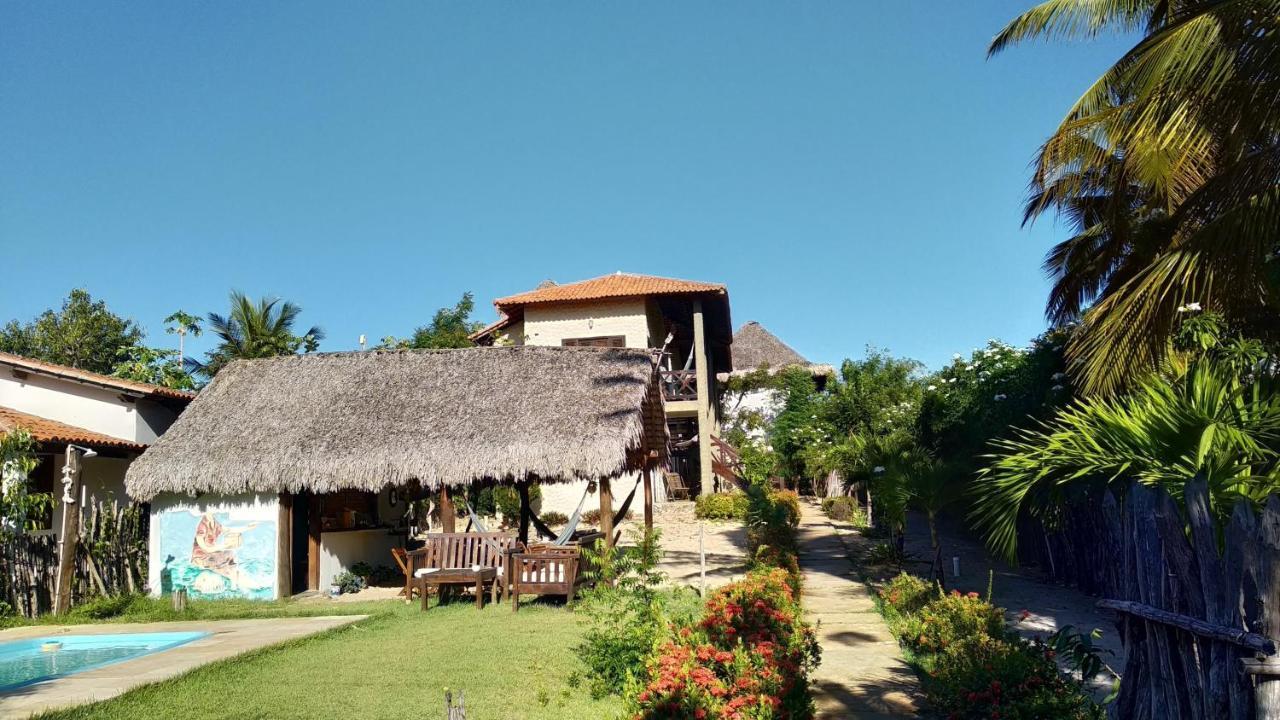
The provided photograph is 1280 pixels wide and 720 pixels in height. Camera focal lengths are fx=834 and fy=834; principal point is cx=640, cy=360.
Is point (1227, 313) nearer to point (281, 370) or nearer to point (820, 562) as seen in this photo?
point (820, 562)

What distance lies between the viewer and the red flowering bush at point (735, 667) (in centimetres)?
504

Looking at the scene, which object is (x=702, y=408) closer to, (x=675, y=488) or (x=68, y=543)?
(x=675, y=488)

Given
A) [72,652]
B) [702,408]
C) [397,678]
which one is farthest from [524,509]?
[702,408]

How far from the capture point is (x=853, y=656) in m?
8.12

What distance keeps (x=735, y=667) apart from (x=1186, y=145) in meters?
5.10

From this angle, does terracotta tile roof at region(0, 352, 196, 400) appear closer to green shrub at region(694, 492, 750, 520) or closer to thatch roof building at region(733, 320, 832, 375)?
green shrub at region(694, 492, 750, 520)

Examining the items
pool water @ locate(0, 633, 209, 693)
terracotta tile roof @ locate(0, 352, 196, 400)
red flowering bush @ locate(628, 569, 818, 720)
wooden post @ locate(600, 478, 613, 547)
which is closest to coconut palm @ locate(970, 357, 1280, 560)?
red flowering bush @ locate(628, 569, 818, 720)

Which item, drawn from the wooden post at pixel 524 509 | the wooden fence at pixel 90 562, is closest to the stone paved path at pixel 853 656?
the wooden post at pixel 524 509

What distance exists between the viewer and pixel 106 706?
6352 millimetres

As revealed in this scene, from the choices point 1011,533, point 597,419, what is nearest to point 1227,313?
point 1011,533

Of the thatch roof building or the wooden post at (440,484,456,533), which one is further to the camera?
the thatch roof building

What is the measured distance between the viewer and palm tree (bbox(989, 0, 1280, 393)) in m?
5.59

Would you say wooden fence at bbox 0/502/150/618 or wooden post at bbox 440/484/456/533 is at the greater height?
wooden post at bbox 440/484/456/533

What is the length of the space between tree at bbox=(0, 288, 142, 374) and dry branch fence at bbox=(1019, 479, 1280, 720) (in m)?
38.3
